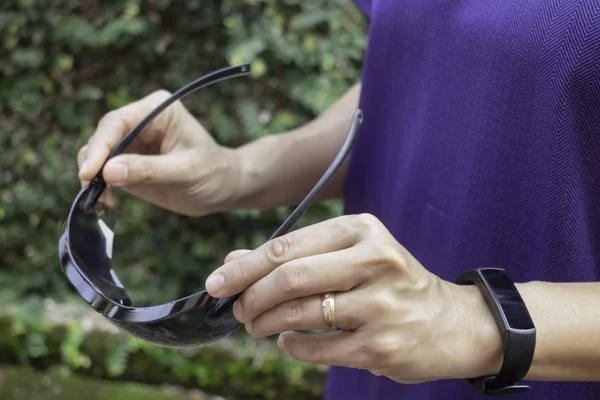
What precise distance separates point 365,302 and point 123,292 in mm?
538

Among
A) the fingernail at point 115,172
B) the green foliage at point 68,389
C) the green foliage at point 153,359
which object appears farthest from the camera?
the green foliage at point 153,359

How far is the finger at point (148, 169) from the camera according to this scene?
111cm

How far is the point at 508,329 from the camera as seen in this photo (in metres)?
0.67

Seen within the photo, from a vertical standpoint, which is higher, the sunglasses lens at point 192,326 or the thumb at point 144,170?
the thumb at point 144,170

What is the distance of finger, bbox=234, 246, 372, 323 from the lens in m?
0.65

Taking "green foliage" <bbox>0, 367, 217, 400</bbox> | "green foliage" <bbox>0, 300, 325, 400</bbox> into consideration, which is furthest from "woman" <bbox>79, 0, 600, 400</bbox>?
"green foliage" <bbox>0, 367, 217, 400</bbox>

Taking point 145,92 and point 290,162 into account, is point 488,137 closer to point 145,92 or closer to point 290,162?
point 290,162

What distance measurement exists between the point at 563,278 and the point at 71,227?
2.49 ft

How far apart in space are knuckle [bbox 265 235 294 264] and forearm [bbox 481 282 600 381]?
241 millimetres

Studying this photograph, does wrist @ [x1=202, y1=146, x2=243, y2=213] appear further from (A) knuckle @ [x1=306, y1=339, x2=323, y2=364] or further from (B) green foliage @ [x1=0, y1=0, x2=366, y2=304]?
(B) green foliage @ [x1=0, y1=0, x2=366, y2=304]

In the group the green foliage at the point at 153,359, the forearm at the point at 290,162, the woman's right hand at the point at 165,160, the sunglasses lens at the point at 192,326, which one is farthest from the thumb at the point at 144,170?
the green foliage at the point at 153,359

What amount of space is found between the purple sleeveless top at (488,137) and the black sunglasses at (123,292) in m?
0.21

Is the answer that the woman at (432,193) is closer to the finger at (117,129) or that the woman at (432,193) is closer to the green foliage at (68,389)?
the finger at (117,129)

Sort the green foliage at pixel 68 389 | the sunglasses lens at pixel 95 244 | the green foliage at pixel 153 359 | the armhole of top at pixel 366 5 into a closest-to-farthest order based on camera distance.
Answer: the sunglasses lens at pixel 95 244 → the armhole of top at pixel 366 5 → the green foliage at pixel 68 389 → the green foliage at pixel 153 359
